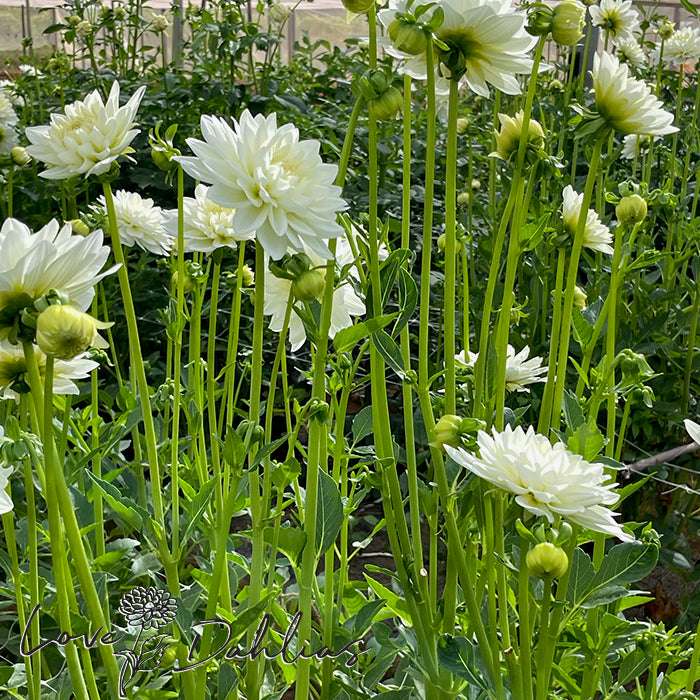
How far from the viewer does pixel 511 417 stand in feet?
2.63

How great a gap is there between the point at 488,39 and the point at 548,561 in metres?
0.35

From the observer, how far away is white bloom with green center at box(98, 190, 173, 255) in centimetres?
95

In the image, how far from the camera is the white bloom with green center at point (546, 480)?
0.53m

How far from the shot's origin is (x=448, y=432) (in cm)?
58

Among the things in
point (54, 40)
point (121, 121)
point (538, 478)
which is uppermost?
point (121, 121)

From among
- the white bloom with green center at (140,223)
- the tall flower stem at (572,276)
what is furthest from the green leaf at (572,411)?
the white bloom with green center at (140,223)

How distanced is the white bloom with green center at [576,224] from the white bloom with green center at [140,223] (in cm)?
41

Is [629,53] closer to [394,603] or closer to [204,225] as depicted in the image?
[204,225]

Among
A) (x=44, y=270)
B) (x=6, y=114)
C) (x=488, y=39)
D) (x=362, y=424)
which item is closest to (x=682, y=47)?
(x=6, y=114)

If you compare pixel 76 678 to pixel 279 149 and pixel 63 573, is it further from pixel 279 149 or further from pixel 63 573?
pixel 279 149

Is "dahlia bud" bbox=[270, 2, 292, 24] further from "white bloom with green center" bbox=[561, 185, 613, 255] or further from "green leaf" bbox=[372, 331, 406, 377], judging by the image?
"green leaf" bbox=[372, 331, 406, 377]

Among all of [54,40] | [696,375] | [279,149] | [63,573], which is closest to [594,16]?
[696,375]

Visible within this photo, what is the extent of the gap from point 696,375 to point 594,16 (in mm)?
746

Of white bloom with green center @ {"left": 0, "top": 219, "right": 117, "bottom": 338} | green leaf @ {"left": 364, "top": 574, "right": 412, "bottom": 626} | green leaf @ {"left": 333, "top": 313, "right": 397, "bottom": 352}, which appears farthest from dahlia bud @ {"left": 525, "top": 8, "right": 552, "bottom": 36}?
green leaf @ {"left": 364, "top": 574, "right": 412, "bottom": 626}
